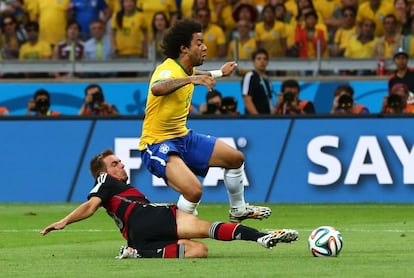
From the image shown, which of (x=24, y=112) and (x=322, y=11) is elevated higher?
(x=322, y=11)

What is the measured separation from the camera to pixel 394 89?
20922 millimetres

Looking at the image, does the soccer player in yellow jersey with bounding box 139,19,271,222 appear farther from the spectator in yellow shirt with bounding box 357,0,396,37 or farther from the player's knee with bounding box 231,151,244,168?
the spectator in yellow shirt with bounding box 357,0,396,37

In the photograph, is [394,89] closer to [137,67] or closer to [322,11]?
[322,11]

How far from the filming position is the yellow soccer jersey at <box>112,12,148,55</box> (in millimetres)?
23344

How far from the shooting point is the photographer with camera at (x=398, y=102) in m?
20.2

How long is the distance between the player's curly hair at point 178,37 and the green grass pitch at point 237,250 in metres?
1.97

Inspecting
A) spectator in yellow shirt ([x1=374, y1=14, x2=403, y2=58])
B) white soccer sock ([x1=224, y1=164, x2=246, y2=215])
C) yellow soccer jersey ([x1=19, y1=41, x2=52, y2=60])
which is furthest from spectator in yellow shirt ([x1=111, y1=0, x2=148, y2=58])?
white soccer sock ([x1=224, y1=164, x2=246, y2=215])

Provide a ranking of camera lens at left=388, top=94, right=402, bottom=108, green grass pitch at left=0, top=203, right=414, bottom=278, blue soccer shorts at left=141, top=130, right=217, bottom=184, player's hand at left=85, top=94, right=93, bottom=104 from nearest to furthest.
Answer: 1. green grass pitch at left=0, top=203, right=414, bottom=278
2. blue soccer shorts at left=141, top=130, right=217, bottom=184
3. camera lens at left=388, top=94, right=402, bottom=108
4. player's hand at left=85, top=94, right=93, bottom=104

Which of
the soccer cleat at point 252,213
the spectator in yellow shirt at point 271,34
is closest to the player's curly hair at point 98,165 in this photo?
the soccer cleat at point 252,213

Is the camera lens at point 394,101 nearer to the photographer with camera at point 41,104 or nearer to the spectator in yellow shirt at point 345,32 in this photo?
the spectator in yellow shirt at point 345,32

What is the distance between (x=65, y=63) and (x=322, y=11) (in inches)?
189

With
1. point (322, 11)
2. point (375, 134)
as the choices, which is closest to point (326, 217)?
point (375, 134)

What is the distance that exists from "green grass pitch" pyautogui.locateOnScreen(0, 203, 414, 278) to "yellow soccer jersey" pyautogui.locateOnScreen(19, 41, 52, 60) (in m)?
5.77

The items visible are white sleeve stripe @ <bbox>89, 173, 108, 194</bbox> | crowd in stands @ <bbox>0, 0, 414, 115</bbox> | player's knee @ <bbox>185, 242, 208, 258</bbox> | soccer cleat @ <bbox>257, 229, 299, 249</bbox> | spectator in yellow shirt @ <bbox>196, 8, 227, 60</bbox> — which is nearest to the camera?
soccer cleat @ <bbox>257, 229, 299, 249</bbox>
